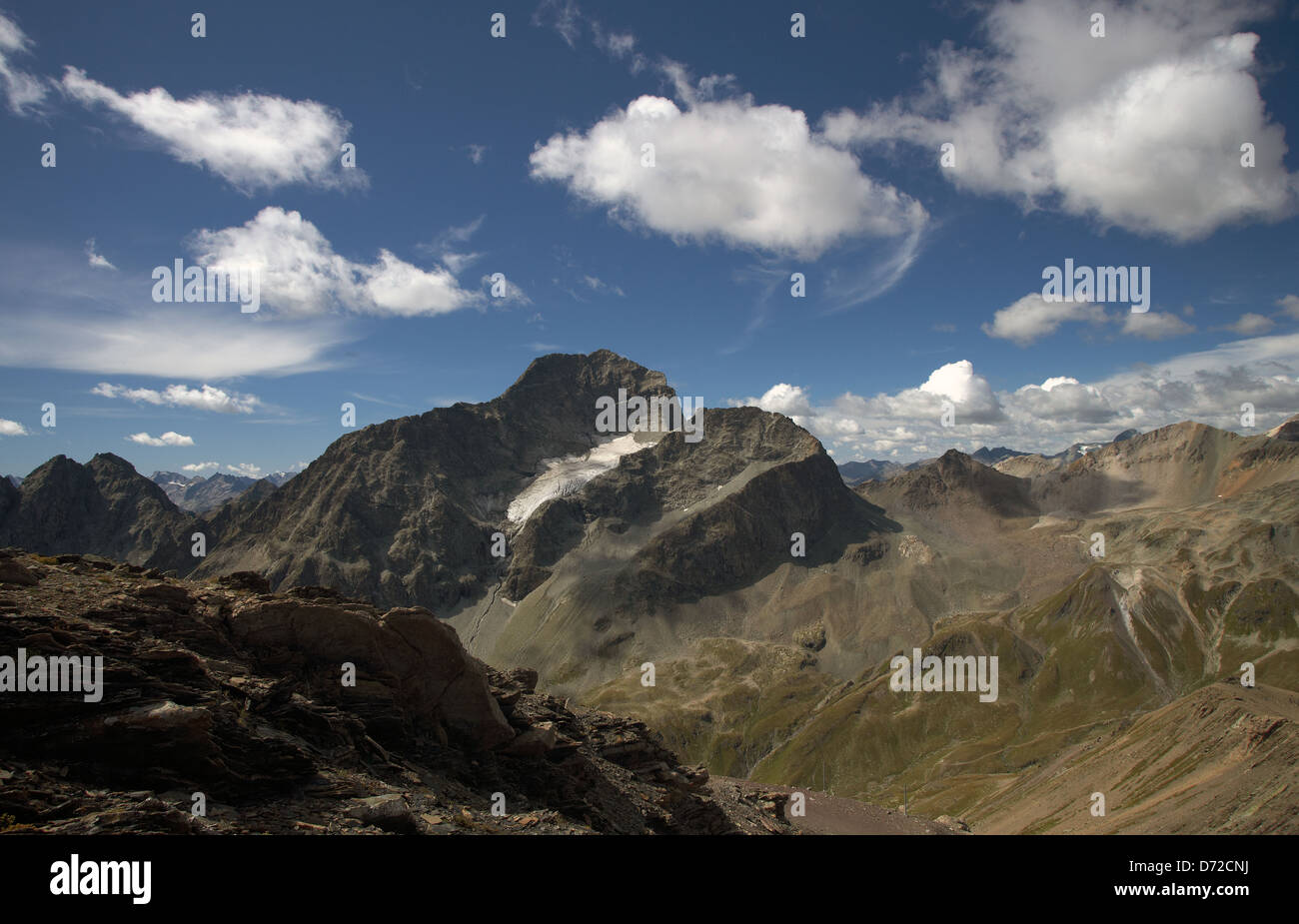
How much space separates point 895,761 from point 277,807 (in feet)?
673

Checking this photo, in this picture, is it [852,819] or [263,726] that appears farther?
Answer: [852,819]

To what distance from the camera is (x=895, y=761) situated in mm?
190375

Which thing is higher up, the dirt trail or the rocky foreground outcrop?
the rocky foreground outcrop

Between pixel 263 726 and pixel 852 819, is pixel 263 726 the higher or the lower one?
the higher one

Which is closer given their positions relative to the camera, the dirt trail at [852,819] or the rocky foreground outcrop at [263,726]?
the rocky foreground outcrop at [263,726]

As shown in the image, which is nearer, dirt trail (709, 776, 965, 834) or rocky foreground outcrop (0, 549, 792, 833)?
rocky foreground outcrop (0, 549, 792, 833)

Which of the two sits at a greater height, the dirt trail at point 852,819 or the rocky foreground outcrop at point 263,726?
the rocky foreground outcrop at point 263,726

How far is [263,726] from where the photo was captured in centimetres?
2386

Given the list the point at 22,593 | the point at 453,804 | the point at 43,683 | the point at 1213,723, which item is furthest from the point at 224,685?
the point at 1213,723

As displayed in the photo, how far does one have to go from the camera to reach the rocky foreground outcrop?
19.0 meters

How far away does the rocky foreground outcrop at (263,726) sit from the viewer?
1895cm
